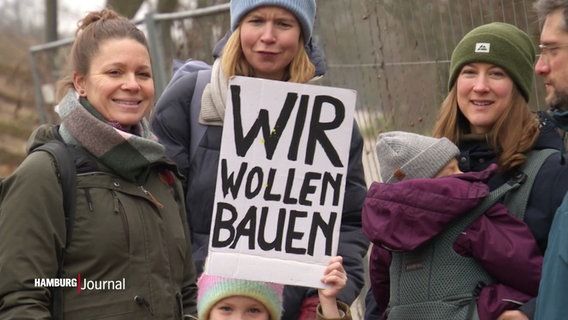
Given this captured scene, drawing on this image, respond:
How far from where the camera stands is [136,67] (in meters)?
4.84

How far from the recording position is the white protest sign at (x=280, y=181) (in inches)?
183

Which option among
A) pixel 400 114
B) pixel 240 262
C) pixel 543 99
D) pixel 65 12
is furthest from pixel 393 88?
pixel 65 12

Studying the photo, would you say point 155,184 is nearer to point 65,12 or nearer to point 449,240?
point 449,240

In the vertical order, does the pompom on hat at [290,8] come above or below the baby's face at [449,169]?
above

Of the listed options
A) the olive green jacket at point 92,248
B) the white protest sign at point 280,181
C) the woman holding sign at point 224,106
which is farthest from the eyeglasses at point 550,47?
the olive green jacket at point 92,248

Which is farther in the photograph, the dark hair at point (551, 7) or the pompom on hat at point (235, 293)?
the pompom on hat at point (235, 293)

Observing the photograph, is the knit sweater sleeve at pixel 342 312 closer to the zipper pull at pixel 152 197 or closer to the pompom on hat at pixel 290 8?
the zipper pull at pixel 152 197

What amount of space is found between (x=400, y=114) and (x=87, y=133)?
115 inches

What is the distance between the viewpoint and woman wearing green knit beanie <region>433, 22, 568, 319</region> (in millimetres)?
4648

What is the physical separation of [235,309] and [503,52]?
1.44 metres

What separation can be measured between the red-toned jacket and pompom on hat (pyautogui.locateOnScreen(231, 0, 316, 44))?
958 millimetres

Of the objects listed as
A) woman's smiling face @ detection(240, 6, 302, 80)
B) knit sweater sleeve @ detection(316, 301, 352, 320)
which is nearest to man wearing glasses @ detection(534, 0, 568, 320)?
knit sweater sleeve @ detection(316, 301, 352, 320)

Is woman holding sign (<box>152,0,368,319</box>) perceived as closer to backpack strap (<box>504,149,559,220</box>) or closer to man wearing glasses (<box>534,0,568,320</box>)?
backpack strap (<box>504,149,559,220</box>)

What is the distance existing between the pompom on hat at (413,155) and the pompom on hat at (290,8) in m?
0.71
